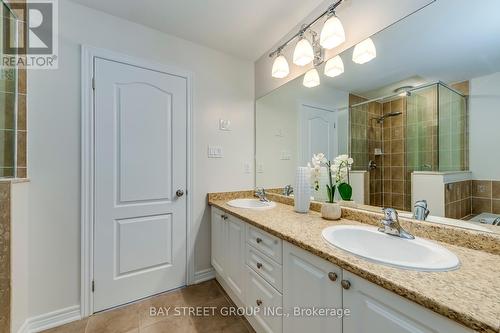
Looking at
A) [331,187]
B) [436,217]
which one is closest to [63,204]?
[331,187]

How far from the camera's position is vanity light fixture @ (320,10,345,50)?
1.29 m

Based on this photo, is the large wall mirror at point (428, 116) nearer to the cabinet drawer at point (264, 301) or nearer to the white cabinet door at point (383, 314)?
the white cabinet door at point (383, 314)

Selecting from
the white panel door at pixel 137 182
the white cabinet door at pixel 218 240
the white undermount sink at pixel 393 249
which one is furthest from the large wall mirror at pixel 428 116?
the white panel door at pixel 137 182

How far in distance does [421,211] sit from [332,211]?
1.49 ft

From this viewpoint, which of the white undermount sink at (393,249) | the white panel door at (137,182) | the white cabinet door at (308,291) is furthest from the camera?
the white panel door at (137,182)

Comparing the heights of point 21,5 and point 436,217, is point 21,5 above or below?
above

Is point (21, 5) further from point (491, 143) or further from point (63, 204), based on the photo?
point (491, 143)

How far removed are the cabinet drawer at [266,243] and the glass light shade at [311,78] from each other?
4.05 feet

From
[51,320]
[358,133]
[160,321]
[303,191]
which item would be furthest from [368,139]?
[51,320]

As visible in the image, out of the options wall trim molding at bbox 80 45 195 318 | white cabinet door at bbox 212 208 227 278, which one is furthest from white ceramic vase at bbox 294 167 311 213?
wall trim molding at bbox 80 45 195 318

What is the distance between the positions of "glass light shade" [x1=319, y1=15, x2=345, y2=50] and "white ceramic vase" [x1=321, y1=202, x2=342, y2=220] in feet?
3.46

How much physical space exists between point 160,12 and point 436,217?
223 centimetres

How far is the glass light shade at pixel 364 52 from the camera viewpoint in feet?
4.14

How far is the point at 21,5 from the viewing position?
1.39 metres
